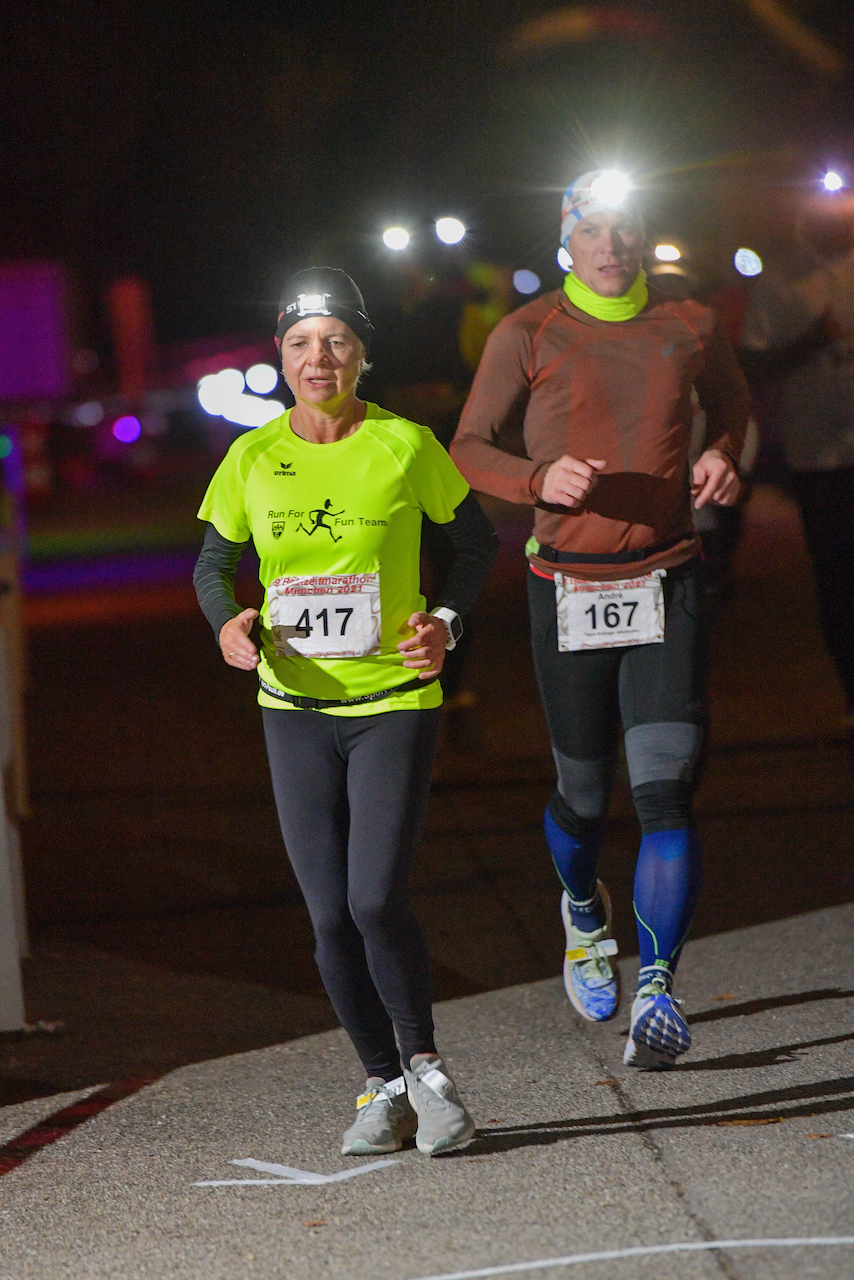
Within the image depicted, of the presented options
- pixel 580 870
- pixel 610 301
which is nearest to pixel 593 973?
pixel 580 870

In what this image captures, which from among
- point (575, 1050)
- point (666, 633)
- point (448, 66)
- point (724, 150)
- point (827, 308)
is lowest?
point (575, 1050)

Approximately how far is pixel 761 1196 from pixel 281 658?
61.9 inches

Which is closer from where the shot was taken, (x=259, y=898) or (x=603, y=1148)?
Result: (x=603, y=1148)

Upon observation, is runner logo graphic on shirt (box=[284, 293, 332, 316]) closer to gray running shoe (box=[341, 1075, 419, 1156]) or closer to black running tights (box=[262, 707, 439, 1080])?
black running tights (box=[262, 707, 439, 1080])

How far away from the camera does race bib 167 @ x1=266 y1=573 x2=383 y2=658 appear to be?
161 inches

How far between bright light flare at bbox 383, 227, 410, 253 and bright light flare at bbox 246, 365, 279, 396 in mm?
679

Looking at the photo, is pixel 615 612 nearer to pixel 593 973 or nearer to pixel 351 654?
pixel 351 654

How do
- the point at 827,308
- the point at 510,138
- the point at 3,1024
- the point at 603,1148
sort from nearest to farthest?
the point at 603,1148 < the point at 3,1024 < the point at 827,308 < the point at 510,138

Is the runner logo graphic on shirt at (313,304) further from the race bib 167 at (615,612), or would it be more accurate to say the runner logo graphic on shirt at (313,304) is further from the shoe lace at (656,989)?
the shoe lace at (656,989)

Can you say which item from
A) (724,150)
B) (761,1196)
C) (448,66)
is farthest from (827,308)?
(448,66)

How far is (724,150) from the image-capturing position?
854 inches

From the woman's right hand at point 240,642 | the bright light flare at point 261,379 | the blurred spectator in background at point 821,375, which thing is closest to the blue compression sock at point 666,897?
the woman's right hand at point 240,642

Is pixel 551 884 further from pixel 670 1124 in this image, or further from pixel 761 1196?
pixel 761 1196

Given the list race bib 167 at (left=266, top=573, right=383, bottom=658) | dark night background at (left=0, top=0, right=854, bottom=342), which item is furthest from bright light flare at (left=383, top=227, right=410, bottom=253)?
race bib 167 at (left=266, top=573, right=383, bottom=658)
